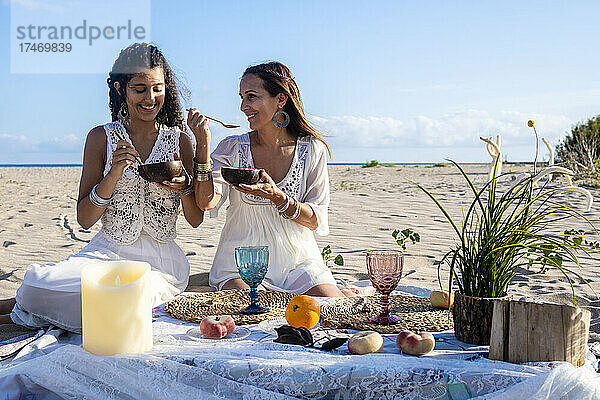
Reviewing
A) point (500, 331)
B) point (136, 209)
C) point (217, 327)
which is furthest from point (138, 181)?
point (500, 331)

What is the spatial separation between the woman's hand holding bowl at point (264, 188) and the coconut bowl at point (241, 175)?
1.7 inches

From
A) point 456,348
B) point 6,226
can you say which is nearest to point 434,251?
point 456,348

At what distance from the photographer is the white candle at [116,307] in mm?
1972

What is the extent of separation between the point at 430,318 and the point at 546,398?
0.75m

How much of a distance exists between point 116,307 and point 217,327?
18.7 inches

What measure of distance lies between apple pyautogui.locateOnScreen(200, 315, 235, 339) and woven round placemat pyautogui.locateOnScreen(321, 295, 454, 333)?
0.41 meters

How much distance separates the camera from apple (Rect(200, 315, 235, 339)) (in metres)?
2.33

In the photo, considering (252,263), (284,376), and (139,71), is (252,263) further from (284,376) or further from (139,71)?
(139,71)

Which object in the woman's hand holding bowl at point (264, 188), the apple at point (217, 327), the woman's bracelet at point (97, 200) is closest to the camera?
the apple at point (217, 327)

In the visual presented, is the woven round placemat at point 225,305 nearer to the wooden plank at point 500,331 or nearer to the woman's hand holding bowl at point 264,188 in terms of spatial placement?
the woman's hand holding bowl at point 264,188

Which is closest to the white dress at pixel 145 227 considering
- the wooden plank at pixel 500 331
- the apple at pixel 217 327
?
the apple at pixel 217 327

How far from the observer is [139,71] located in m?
3.54

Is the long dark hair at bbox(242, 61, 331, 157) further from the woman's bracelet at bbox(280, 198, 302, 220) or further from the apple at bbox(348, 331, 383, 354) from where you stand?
the apple at bbox(348, 331, 383, 354)

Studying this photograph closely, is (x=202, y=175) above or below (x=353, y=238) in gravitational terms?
above
